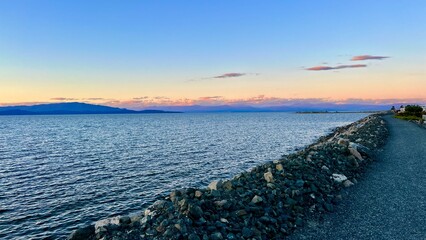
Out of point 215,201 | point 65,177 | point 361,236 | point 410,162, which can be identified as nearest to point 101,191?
point 65,177

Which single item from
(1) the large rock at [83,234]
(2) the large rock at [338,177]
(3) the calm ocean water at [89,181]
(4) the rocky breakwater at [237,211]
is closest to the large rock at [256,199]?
(4) the rocky breakwater at [237,211]

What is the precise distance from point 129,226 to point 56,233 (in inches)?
256

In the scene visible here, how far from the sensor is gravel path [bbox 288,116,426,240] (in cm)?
948

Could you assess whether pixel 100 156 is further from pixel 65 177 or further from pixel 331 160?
pixel 331 160

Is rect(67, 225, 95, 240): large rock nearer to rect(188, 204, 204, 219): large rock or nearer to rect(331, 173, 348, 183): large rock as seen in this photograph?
rect(188, 204, 204, 219): large rock

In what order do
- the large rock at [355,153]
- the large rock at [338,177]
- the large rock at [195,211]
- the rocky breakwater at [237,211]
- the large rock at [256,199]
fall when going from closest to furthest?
1. the rocky breakwater at [237,211]
2. the large rock at [195,211]
3. the large rock at [256,199]
4. the large rock at [338,177]
5. the large rock at [355,153]

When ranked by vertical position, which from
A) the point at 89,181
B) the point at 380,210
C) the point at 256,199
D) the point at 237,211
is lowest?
the point at 89,181

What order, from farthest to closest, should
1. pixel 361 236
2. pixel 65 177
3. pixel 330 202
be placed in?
pixel 65 177, pixel 330 202, pixel 361 236

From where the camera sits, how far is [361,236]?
9234 millimetres

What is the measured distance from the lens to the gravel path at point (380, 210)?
9477 mm

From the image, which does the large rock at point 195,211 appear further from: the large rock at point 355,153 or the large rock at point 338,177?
the large rock at point 355,153

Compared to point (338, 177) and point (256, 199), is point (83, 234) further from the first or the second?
point (338, 177)

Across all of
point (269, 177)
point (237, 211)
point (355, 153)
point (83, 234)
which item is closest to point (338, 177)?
point (269, 177)

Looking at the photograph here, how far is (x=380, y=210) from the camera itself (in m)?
11.4
